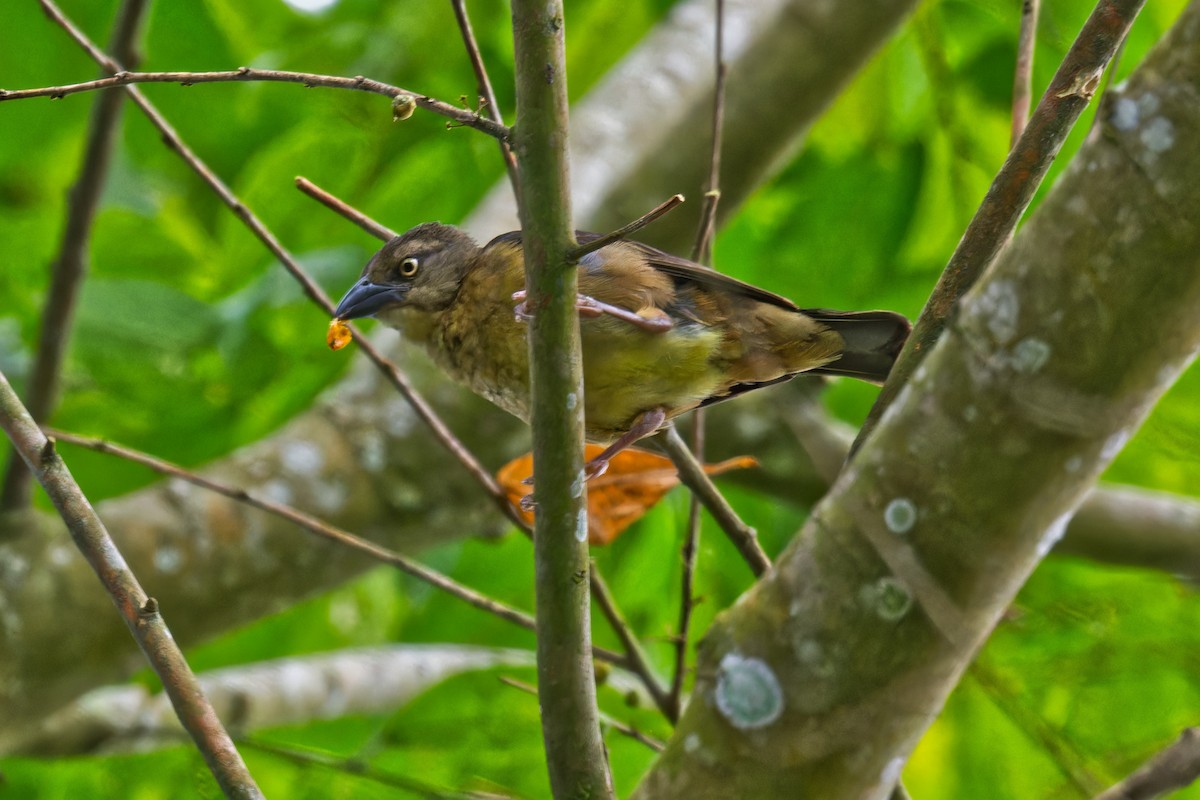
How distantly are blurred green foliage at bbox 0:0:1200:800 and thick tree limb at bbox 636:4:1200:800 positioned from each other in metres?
2.10

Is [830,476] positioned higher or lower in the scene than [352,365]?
lower

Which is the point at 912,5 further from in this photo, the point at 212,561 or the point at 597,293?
the point at 212,561

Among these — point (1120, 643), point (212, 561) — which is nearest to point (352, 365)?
point (212, 561)

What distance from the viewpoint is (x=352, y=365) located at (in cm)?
486

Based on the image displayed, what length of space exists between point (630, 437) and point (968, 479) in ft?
3.88

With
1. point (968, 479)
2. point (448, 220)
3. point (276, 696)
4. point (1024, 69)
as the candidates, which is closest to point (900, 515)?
point (968, 479)

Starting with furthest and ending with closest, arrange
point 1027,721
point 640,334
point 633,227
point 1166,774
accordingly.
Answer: point 1027,721 < point 640,334 < point 633,227 < point 1166,774

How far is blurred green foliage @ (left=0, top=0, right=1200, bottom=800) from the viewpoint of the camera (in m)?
4.29

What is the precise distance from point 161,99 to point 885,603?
4.04m

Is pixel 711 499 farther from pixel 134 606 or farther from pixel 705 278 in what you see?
pixel 134 606

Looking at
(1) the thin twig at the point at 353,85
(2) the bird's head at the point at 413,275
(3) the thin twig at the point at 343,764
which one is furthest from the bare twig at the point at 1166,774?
(3) the thin twig at the point at 343,764

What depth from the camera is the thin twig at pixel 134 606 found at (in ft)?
6.35

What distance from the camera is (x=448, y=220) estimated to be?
15.4 ft

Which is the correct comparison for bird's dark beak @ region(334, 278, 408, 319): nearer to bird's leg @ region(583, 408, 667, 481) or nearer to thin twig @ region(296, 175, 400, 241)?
thin twig @ region(296, 175, 400, 241)
